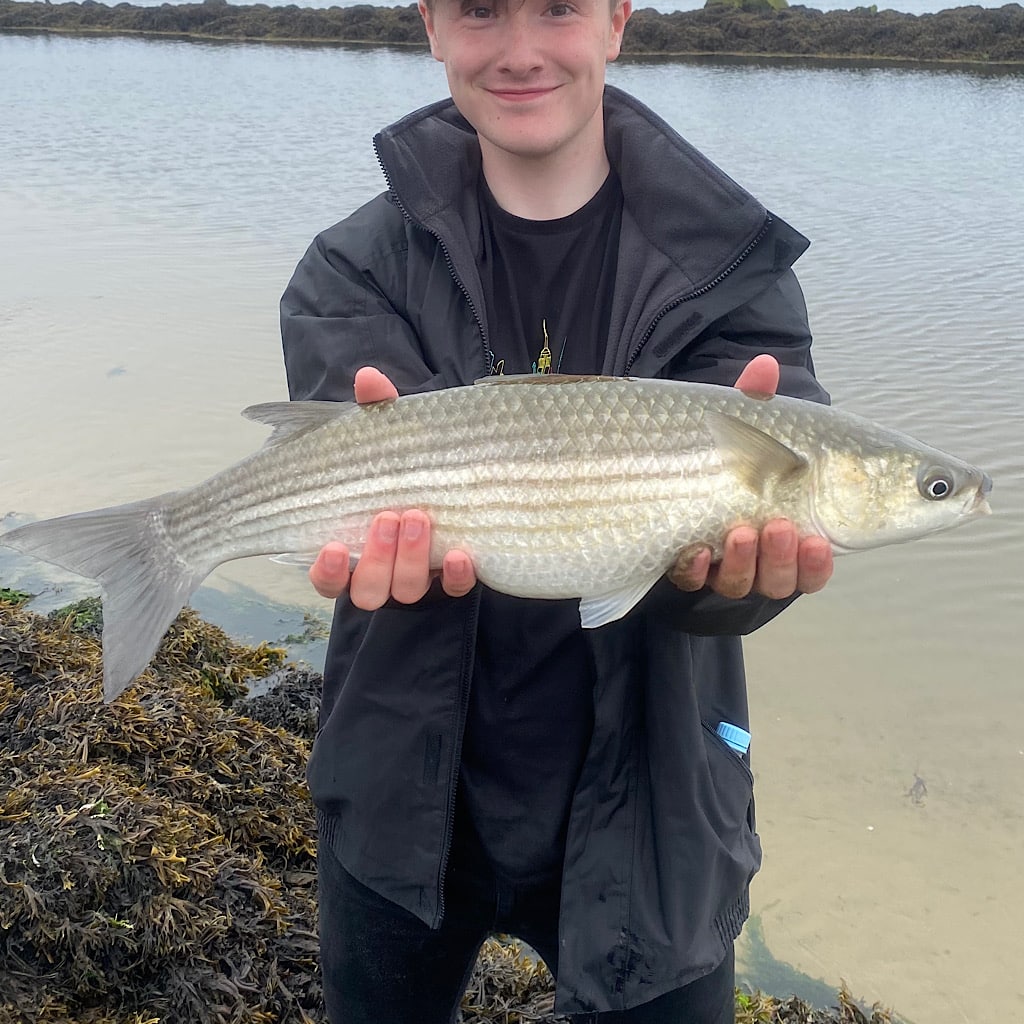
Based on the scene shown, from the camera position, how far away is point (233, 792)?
3754 millimetres

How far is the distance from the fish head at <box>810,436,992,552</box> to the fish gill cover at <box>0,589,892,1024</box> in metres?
1.80

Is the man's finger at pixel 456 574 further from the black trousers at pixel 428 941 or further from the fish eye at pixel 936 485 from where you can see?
the fish eye at pixel 936 485

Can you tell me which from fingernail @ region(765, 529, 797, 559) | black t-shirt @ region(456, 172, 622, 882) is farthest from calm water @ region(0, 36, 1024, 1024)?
fingernail @ region(765, 529, 797, 559)

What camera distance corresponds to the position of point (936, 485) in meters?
2.57

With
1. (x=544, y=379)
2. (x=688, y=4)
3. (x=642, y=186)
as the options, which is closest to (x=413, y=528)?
(x=544, y=379)

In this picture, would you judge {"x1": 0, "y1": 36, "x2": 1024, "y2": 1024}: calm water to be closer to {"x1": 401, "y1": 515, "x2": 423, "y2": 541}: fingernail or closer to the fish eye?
the fish eye

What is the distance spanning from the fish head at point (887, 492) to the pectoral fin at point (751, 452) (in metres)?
0.13

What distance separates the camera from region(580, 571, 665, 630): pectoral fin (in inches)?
92.1

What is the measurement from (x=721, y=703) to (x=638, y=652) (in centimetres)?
30

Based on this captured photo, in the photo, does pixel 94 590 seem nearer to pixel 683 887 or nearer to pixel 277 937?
pixel 277 937

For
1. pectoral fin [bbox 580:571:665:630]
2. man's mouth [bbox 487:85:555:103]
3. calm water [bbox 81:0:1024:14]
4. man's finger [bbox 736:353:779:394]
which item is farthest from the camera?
calm water [bbox 81:0:1024:14]

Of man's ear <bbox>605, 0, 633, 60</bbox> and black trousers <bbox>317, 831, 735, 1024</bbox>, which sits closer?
black trousers <bbox>317, 831, 735, 1024</bbox>

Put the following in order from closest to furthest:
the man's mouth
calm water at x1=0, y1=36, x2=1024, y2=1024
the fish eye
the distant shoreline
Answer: the fish eye, the man's mouth, calm water at x1=0, y1=36, x2=1024, y2=1024, the distant shoreline

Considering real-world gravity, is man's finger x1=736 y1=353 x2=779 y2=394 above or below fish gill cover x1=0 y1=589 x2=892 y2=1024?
above
